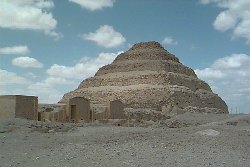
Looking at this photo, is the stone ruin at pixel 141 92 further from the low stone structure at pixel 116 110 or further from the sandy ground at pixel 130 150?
the sandy ground at pixel 130 150

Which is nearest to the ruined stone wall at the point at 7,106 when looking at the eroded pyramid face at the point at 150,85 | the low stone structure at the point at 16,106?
the low stone structure at the point at 16,106

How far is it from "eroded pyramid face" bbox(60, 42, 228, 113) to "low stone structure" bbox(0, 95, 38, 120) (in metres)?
14.7

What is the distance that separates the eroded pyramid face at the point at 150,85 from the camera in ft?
128

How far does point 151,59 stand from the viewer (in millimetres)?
47812

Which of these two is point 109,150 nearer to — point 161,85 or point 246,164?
point 246,164

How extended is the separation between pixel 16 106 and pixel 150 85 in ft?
69.0

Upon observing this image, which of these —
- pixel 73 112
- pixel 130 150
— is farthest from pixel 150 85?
pixel 130 150

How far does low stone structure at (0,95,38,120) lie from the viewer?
22391 millimetres

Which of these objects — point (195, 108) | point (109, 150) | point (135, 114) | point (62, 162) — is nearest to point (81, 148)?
point (109, 150)

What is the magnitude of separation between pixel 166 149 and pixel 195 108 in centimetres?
2871

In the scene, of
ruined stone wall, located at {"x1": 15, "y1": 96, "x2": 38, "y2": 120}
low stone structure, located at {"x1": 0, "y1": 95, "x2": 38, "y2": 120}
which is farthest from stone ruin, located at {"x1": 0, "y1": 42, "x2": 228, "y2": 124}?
low stone structure, located at {"x1": 0, "y1": 95, "x2": 38, "y2": 120}

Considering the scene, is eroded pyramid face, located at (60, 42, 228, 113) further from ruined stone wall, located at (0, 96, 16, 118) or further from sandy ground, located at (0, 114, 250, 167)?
sandy ground, located at (0, 114, 250, 167)

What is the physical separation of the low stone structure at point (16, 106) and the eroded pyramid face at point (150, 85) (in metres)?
14.7

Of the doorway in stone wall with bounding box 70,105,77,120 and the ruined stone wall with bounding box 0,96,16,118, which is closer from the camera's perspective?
the ruined stone wall with bounding box 0,96,16,118
